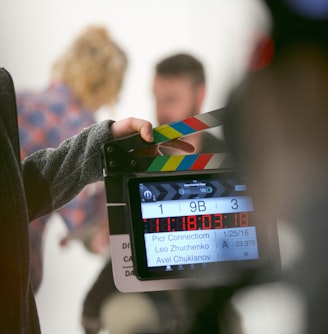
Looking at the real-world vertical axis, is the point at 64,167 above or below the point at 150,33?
below

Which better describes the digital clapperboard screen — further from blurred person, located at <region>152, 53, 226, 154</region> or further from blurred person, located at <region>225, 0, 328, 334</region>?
blurred person, located at <region>152, 53, 226, 154</region>

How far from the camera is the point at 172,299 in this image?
120 centimetres

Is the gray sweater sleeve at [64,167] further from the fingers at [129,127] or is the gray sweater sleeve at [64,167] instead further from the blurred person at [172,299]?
the blurred person at [172,299]

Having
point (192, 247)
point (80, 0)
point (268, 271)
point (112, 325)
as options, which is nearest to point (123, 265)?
point (192, 247)

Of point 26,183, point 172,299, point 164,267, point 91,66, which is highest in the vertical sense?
point 91,66

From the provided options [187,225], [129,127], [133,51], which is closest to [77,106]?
[133,51]

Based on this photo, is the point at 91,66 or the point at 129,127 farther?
the point at 91,66

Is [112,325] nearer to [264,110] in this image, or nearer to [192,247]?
[192,247]

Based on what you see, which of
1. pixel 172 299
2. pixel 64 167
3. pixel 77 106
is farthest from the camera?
pixel 77 106

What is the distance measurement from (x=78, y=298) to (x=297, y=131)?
65 cm

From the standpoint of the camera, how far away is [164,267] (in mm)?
975

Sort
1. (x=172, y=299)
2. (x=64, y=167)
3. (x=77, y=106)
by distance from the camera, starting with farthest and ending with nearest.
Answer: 1. (x=77, y=106)
2. (x=172, y=299)
3. (x=64, y=167)

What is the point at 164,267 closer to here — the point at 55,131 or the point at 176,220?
the point at 176,220

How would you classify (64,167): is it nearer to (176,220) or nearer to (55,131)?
(176,220)
